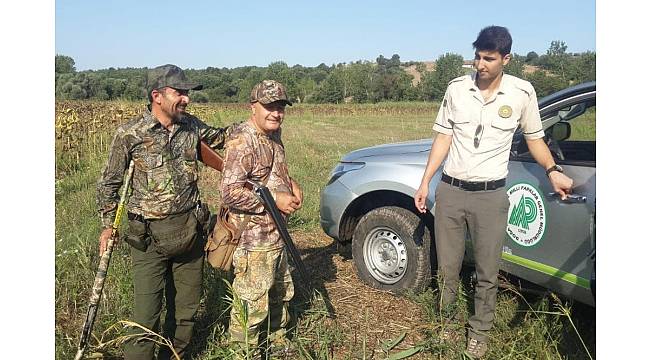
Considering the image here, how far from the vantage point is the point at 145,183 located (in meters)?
2.75

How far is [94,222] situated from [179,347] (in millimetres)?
2874

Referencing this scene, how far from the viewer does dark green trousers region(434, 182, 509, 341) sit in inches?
116

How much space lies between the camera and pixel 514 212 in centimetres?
320

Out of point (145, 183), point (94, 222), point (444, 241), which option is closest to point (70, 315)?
point (145, 183)

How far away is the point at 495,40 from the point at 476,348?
1.85 metres

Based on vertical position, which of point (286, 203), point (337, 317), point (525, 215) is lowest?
point (337, 317)

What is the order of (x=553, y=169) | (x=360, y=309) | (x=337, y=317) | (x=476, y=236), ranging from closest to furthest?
(x=553, y=169)
(x=476, y=236)
(x=337, y=317)
(x=360, y=309)

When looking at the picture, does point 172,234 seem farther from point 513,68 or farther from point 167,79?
point 513,68

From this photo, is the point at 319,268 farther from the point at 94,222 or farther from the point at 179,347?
the point at 94,222

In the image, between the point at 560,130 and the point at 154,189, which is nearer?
the point at 154,189

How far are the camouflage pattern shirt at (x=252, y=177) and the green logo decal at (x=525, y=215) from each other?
1479 millimetres

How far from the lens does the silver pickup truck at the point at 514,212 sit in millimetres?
2836

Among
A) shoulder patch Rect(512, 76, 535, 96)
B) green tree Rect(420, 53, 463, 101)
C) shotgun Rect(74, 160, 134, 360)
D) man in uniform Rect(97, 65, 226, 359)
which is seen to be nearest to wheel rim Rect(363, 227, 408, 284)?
shoulder patch Rect(512, 76, 535, 96)

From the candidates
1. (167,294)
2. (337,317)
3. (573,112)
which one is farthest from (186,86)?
(573,112)
